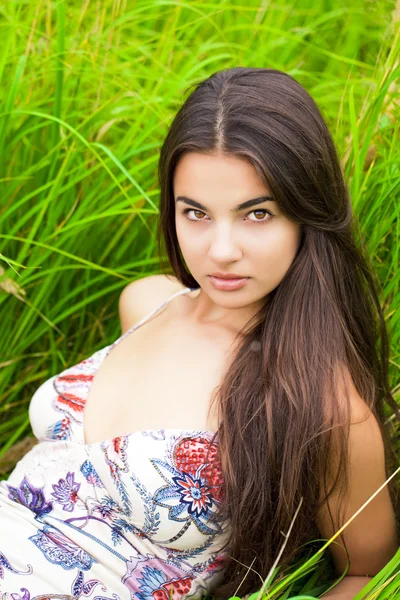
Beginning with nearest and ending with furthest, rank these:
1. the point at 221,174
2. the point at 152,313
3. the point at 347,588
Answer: the point at 221,174
the point at 347,588
the point at 152,313

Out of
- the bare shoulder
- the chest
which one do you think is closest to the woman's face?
the chest

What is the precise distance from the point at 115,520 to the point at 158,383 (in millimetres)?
262

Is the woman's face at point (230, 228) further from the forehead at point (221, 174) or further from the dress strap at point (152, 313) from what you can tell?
the dress strap at point (152, 313)

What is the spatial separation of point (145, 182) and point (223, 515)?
0.90 meters

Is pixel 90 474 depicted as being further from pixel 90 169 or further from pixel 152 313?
pixel 90 169

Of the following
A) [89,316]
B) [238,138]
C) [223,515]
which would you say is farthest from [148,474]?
[89,316]

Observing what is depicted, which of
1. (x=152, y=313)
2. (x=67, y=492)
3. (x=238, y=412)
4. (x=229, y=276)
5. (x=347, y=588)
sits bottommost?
(x=347, y=588)

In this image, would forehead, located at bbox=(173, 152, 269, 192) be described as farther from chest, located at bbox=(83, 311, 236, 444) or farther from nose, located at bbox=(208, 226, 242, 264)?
chest, located at bbox=(83, 311, 236, 444)

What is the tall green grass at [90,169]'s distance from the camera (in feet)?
5.74

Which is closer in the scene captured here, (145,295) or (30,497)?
(30,497)

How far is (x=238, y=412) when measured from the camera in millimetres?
1374

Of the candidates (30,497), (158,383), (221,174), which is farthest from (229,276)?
(30,497)

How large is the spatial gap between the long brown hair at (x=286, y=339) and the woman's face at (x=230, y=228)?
22 millimetres

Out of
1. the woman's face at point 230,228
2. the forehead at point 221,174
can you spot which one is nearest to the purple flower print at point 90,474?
the woman's face at point 230,228
